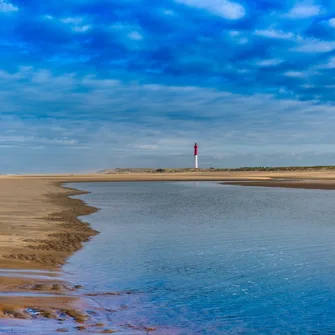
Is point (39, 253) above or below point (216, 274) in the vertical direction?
above

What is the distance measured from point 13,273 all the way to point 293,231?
11147mm

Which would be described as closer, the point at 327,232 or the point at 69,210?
the point at 327,232

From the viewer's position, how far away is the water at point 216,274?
300 inches

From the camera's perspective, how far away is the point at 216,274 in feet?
35.3

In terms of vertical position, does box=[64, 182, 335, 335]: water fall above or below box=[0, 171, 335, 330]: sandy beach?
below

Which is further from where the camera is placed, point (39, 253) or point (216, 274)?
point (39, 253)

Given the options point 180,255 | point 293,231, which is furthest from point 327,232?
point 180,255

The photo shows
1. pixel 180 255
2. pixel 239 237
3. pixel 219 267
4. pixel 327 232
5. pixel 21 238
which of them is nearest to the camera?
pixel 219 267

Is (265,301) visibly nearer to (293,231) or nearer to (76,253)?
(76,253)

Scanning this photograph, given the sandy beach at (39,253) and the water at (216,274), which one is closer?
the water at (216,274)

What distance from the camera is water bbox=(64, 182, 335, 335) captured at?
763cm

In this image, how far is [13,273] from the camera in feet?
34.0

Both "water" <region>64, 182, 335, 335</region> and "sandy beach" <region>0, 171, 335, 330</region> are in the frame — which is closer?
"water" <region>64, 182, 335, 335</region>

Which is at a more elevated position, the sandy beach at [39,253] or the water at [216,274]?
the sandy beach at [39,253]
